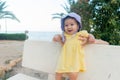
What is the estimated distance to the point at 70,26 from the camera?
3078mm

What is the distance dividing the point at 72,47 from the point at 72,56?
0.32ft

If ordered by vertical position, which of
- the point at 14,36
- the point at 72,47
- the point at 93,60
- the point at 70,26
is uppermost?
the point at 70,26

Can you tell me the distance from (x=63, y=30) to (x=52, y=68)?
2.28ft

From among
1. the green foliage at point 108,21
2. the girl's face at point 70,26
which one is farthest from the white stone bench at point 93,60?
the green foliage at point 108,21

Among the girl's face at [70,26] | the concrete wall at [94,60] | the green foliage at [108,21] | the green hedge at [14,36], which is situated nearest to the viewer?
the concrete wall at [94,60]

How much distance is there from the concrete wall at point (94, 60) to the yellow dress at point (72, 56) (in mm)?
115

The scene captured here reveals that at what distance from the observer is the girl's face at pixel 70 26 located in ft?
10.1

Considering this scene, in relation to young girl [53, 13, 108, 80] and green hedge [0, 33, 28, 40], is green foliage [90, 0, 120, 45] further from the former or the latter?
green hedge [0, 33, 28, 40]

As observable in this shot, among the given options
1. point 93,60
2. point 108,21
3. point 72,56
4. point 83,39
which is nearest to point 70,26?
point 83,39

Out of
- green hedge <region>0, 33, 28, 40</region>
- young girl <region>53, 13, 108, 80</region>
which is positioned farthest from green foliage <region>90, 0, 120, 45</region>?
green hedge <region>0, 33, 28, 40</region>

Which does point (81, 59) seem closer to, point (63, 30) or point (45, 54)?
point (63, 30)

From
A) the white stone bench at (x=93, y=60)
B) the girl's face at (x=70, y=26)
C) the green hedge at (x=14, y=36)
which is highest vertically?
the girl's face at (x=70, y=26)

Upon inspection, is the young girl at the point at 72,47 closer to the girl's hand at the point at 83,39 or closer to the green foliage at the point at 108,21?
the girl's hand at the point at 83,39

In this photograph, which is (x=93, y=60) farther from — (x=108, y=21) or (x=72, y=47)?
(x=108, y=21)
